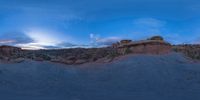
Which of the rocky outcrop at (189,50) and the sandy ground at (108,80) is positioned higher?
the rocky outcrop at (189,50)

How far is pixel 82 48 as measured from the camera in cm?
5866

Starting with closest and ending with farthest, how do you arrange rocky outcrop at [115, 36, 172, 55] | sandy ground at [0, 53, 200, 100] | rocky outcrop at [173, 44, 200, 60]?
sandy ground at [0, 53, 200, 100] < rocky outcrop at [115, 36, 172, 55] < rocky outcrop at [173, 44, 200, 60]

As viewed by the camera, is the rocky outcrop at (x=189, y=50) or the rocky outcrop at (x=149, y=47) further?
the rocky outcrop at (x=189, y=50)

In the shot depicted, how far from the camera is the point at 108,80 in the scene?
31688mm

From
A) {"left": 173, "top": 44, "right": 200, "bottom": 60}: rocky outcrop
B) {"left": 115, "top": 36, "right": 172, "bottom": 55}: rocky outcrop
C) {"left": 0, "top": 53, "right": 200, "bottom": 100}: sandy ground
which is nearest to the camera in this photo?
{"left": 0, "top": 53, "right": 200, "bottom": 100}: sandy ground

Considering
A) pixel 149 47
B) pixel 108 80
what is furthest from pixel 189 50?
pixel 108 80

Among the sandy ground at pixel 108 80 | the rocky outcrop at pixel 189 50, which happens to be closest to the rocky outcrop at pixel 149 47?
the sandy ground at pixel 108 80

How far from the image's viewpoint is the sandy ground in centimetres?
2712

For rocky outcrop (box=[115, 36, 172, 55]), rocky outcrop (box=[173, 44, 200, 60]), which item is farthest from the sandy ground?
rocky outcrop (box=[173, 44, 200, 60])

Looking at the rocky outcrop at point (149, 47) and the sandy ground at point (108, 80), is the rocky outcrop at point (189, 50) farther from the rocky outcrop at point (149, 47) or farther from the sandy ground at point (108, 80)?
the sandy ground at point (108, 80)

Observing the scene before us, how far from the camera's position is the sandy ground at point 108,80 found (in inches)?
1068

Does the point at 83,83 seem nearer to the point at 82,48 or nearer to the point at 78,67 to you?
the point at 78,67

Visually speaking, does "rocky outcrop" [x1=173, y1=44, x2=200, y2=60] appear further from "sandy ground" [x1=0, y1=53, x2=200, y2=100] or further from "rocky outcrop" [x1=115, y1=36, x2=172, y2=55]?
"sandy ground" [x1=0, y1=53, x2=200, y2=100]

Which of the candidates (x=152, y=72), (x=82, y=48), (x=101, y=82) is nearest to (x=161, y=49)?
(x=152, y=72)
